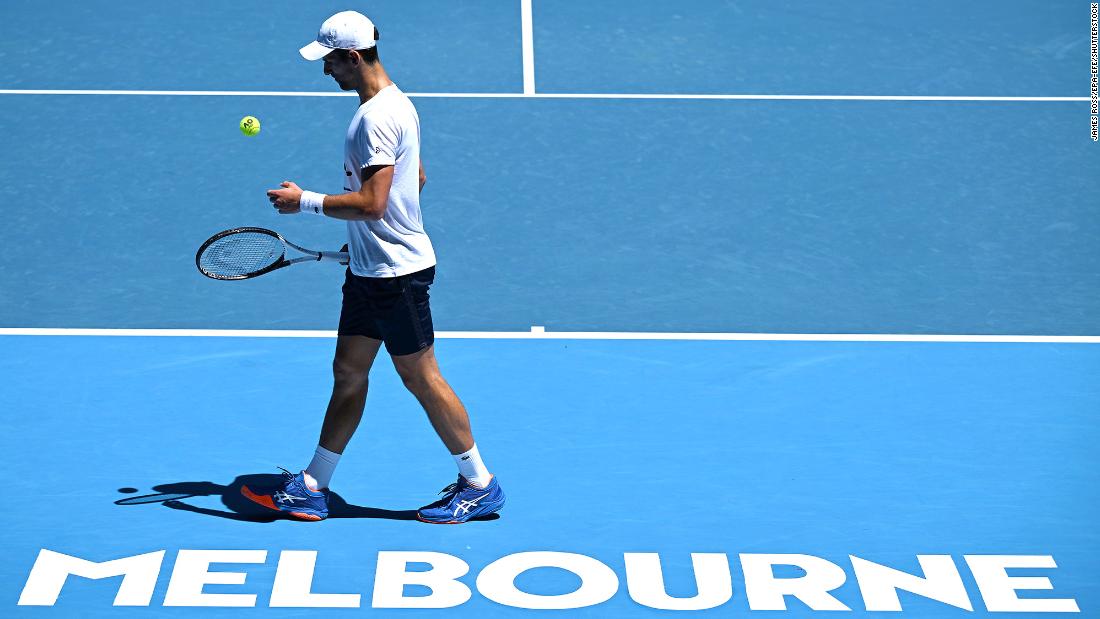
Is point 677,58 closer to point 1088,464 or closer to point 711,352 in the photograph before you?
point 711,352

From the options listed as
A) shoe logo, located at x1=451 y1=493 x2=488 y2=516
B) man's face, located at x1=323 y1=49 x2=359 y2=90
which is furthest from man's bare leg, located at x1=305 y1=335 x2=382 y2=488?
man's face, located at x1=323 y1=49 x2=359 y2=90

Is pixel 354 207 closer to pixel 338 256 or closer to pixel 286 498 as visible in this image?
pixel 338 256

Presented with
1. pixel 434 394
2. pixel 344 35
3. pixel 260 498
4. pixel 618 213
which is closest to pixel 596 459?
pixel 434 394

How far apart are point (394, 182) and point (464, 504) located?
1.39 metres

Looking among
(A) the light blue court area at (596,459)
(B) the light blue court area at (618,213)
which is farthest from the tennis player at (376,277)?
(B) the light blue court area at (618,213)

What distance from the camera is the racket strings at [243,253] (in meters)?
7.59

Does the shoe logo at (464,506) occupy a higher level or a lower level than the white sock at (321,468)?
lower

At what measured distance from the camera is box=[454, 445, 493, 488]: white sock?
24.3 feet

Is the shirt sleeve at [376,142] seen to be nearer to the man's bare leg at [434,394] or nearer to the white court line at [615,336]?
the man's bare leg at [434,394]

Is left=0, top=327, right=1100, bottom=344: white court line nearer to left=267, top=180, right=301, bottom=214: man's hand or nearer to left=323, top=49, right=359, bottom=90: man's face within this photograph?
left=267, top=180, right=301, bottom=214: man's hand

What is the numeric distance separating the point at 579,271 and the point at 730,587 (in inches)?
156

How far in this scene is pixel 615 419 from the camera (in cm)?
848

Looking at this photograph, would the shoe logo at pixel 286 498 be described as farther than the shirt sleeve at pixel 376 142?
Yes

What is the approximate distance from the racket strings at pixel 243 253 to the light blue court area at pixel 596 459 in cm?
93
